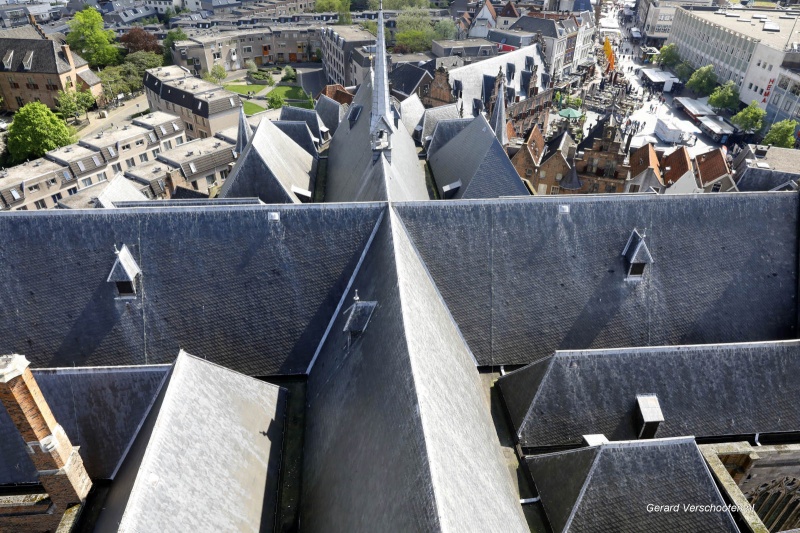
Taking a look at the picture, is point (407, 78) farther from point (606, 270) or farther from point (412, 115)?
point (606, 270)

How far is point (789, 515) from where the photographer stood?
2541 cm

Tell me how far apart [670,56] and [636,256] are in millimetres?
133176

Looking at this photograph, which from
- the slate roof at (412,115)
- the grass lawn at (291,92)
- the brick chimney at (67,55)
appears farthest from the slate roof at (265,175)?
Answer: the brick chimney at (67,55)

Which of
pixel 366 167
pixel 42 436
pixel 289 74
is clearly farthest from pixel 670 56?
pixel 42 436

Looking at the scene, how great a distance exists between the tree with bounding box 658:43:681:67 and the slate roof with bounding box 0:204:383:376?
457ft

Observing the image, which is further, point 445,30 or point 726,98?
point 445,30

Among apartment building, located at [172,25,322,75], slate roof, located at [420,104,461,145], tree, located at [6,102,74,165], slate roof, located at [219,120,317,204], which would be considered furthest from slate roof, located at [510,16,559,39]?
tree, located at [6,102,74,165]

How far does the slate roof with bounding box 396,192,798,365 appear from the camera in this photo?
85.0 feet

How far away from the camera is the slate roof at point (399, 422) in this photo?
47.5 ft

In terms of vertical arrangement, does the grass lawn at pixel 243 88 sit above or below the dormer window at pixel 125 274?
below

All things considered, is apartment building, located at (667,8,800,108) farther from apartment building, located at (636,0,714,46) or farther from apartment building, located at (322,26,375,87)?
apartment building, located at (322,26,375,87)

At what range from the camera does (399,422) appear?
53.2 feet

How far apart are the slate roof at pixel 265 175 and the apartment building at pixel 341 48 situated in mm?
75183

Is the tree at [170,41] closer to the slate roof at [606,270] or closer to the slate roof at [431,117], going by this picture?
the slate roof at [431,117]
